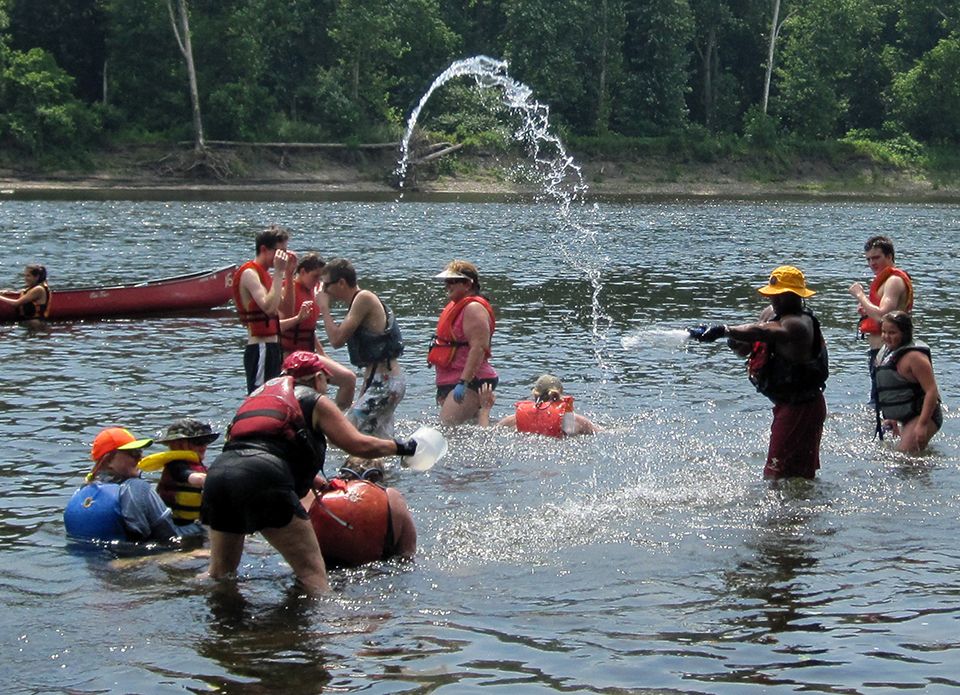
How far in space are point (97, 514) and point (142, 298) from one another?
13637 millimetres

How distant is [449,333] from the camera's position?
514 inches

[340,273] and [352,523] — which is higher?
[340,273]

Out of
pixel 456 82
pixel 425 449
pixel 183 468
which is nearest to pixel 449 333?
pixel 183 468

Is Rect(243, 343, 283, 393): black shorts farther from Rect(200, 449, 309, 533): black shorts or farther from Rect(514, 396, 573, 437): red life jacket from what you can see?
Rect(200, 449, 309, 533): black shorts

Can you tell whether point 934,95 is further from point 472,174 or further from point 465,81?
point 472,174

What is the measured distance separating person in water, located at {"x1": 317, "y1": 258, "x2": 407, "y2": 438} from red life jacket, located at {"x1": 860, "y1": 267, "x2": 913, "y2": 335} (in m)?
4.80

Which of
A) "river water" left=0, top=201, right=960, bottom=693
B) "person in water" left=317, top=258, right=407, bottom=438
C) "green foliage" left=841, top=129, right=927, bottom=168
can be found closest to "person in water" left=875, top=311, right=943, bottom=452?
"river water" left=0, top=201, right=960, bottom=693

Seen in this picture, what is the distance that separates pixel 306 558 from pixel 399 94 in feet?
215

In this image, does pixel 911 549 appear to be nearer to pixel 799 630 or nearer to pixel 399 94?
pixel 799 630

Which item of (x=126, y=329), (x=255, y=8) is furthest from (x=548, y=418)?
(x=255, y=8)

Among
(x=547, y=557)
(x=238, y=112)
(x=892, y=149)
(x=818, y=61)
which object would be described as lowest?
(x=547, y=557)

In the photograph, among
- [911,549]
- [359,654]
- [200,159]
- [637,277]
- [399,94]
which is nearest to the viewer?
[359,654]

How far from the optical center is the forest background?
6444cm

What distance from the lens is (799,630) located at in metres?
8.36
